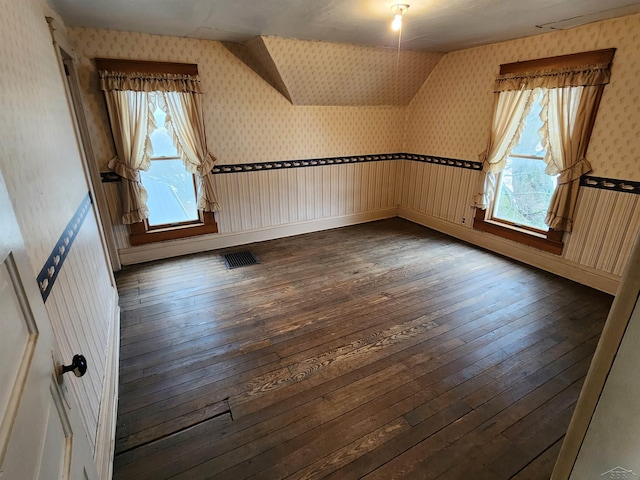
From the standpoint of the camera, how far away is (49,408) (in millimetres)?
762

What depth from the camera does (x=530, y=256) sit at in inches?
145

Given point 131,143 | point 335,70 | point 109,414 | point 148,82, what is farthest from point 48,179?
point 335,70

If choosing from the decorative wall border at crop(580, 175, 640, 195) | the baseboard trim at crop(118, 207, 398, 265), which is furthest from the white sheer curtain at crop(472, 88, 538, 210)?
the baseboard trim at crop(118, 207, 398, 265)

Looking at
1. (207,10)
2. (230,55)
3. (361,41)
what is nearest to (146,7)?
(207,10)

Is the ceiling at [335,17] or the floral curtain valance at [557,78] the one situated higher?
the ceiling at [335,17]

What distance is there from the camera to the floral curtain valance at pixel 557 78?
2.86 m

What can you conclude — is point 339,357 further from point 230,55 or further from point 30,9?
point 230,55

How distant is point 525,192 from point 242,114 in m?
3.27

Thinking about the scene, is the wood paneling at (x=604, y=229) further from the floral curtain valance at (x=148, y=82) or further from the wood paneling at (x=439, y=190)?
the floral curtain valance at (x=148, y=82)

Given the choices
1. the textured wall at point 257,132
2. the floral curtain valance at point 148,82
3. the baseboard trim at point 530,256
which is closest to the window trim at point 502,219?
the baseboard trim at point 530,256

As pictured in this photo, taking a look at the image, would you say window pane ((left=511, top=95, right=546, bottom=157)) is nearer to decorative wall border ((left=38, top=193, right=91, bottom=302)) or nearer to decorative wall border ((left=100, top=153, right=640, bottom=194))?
decorative wall border ((left=100, top=153, right=640, bottom=194))

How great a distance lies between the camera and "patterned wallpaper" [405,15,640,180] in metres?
2.77

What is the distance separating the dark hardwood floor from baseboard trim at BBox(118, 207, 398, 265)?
0.64 feet

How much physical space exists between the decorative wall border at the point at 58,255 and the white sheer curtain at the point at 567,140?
389 centimetres
